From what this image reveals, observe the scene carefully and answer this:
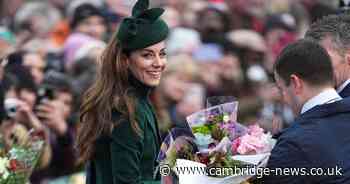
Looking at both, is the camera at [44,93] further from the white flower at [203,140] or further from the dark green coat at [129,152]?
the white flower at [203,140]

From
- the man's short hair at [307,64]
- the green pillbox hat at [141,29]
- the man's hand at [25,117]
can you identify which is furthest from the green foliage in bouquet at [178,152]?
the man's hand at [25,117]

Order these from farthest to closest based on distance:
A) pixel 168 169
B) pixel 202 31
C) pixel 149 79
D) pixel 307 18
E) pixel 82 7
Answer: pixel 307 18, pixel 202 31, pixel 82 7, pixel 149 79, pixel 168 169

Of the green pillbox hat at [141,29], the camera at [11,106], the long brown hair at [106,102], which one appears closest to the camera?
the long brown hair at [106,102]

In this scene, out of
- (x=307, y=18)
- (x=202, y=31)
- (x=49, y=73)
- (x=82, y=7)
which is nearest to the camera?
(x=49, y=73)

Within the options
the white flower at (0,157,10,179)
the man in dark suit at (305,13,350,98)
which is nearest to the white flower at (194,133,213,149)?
the man in dark suit at (305,13,350,98)

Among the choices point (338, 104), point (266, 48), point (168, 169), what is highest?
point (338, 104)

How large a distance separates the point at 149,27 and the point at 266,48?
23.7 ft

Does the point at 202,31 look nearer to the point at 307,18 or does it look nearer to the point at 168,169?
the point at 307,18

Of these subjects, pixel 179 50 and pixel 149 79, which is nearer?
pixel 149 79

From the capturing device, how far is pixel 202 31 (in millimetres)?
12773

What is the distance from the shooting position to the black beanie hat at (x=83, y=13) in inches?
445

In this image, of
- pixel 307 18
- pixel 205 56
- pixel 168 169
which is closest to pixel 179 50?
→ pixel 205 56

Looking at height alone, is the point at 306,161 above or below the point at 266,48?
above

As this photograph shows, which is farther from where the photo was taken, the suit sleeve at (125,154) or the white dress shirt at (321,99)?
the suit sleeve at (125,154)
